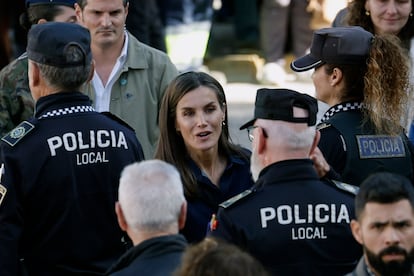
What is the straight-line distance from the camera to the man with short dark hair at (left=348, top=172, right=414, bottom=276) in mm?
4438

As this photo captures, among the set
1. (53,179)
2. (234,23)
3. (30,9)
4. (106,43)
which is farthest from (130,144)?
(234,23)

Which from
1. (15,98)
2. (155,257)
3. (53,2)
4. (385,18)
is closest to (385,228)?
(155,257)

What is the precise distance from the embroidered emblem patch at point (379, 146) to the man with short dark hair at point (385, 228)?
3.58 feet

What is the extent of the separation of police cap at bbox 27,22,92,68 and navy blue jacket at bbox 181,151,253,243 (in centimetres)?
80

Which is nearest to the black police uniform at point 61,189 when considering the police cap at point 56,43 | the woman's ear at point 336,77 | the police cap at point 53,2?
the police cap at point 56,43

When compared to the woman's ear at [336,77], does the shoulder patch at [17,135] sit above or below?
below

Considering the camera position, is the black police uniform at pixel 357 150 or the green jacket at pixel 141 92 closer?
the black police uniform at pixel 357 150

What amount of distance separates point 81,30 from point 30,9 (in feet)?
5.52

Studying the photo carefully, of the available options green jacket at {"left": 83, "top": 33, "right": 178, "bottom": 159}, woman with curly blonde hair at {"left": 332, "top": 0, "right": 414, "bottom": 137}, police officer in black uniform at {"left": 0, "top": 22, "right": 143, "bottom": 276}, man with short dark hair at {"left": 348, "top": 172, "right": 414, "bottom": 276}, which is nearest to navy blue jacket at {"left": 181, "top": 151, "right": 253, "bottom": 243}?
police officer in black uniform at {"left": 0, "top": 22, "right": 143, "bottom": 276}

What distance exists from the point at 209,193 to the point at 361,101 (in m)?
0.82

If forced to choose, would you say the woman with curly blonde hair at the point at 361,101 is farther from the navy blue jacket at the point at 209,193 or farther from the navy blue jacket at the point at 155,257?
the navy blue jacket at the point at 155,257

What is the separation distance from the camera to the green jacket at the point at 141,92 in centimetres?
683

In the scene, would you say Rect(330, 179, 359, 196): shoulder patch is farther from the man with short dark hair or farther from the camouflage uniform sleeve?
the camouflage uniform sleeve

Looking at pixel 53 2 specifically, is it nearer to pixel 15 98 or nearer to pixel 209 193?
pixel 15 98
